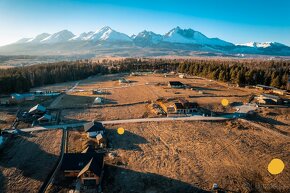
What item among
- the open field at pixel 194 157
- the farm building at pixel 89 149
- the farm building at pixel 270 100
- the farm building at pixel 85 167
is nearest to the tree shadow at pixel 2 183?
the farm building at pixel 85 167

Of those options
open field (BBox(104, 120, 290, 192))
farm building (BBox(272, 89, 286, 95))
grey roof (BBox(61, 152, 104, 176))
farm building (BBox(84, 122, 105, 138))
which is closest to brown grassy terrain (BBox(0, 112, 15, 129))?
farm building (BBox(84, 122, 105, 138))

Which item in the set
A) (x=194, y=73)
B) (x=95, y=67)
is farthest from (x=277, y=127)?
(x=95, y=67)

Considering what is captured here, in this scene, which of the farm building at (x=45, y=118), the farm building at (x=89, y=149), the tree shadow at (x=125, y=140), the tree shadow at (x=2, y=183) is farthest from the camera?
the farm building at (x=45, y=118)

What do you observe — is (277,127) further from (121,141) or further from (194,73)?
(194,73)

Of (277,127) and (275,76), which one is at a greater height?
(275,76)

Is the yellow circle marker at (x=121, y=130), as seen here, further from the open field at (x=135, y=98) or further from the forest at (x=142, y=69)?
the forest at (x=142, y=69)

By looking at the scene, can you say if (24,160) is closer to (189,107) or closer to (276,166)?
(189,107)

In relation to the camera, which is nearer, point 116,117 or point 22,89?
point 116,117
